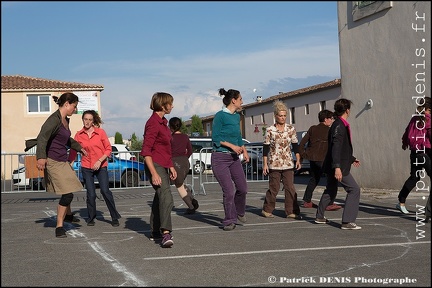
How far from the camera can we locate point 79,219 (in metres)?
11.1

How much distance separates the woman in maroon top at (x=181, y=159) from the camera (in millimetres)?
11602

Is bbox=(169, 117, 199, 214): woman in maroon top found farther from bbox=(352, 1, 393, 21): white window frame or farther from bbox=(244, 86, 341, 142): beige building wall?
bbox=(244, 86, 341, 142): beige building wall

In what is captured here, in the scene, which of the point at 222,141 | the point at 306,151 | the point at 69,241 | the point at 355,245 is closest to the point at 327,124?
the point at 306,151

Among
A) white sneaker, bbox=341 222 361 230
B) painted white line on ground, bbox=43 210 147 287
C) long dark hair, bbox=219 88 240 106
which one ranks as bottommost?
painted white line on ground, bbox=43 210 147 287

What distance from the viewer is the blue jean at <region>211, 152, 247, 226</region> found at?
362 inches

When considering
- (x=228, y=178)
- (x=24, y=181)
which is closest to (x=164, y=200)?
(x=228, y=178)

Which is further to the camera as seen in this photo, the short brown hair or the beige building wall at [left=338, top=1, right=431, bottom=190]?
the beige building wall at [left=338, top=1, right=431, bottom=190]

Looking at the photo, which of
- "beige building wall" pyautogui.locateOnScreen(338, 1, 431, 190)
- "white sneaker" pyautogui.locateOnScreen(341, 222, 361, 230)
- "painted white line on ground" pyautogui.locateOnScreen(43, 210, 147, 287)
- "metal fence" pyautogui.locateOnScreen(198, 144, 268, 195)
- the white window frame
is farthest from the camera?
"metal fence" pyautogui.locateOnScreen(198, 144, 268, 195)

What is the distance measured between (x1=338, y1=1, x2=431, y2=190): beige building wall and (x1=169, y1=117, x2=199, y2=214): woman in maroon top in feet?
17.2

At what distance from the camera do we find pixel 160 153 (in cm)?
798

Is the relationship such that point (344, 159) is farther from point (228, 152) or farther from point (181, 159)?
point (181, 159)

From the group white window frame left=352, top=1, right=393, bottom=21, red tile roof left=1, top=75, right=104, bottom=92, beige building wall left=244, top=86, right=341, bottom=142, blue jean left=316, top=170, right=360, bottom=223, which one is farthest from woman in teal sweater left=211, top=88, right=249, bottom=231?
red tile roof left=1, top=75, right=104, bottom=92

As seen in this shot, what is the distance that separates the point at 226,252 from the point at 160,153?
1.51 m

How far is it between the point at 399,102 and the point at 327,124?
4057 mm
